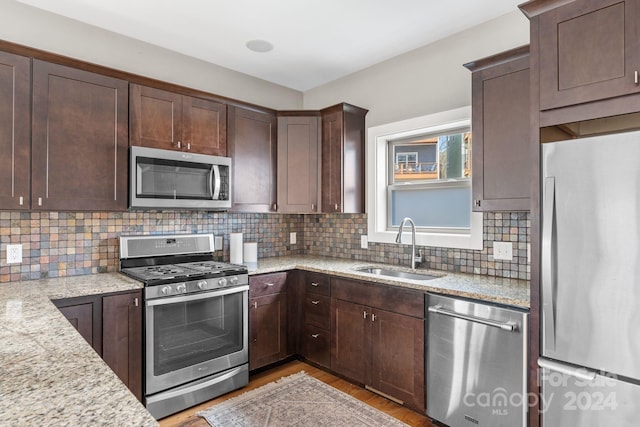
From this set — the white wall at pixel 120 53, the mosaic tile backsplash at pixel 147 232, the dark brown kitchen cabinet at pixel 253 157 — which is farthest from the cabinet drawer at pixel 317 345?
the white wall at pixel 120 53

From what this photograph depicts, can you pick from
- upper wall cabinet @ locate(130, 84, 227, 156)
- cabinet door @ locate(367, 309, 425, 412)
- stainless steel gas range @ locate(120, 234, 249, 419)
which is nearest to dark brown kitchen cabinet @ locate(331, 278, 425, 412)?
cabinet door @ locate(367, 309, 425, 412)

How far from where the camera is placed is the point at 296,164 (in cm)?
358

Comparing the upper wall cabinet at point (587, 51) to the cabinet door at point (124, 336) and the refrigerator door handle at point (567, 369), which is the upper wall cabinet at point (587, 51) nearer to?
the refrigerator door handle at point (567, 369)

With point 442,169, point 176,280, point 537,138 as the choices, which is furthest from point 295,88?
point 537,138

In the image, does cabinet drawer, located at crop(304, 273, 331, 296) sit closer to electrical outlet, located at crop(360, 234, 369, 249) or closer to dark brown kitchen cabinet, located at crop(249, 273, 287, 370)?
dark brown kitchen cabinet, located at crop(249, 273, 287, 370)

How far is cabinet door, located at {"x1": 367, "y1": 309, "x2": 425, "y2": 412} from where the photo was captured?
243cm

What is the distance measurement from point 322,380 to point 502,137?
221 cm

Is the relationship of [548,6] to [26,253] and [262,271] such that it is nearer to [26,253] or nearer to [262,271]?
[262,271]

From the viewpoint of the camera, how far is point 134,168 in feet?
8.68

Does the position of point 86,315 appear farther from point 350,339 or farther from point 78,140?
point 350,339

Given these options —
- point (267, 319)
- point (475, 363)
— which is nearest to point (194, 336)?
point (267, 319)

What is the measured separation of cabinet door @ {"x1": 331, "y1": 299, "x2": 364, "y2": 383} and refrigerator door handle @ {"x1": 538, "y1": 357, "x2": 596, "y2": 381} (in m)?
1.16

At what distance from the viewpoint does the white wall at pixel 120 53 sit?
255cm

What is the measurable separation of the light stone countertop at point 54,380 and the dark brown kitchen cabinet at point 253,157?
5.96 ft
